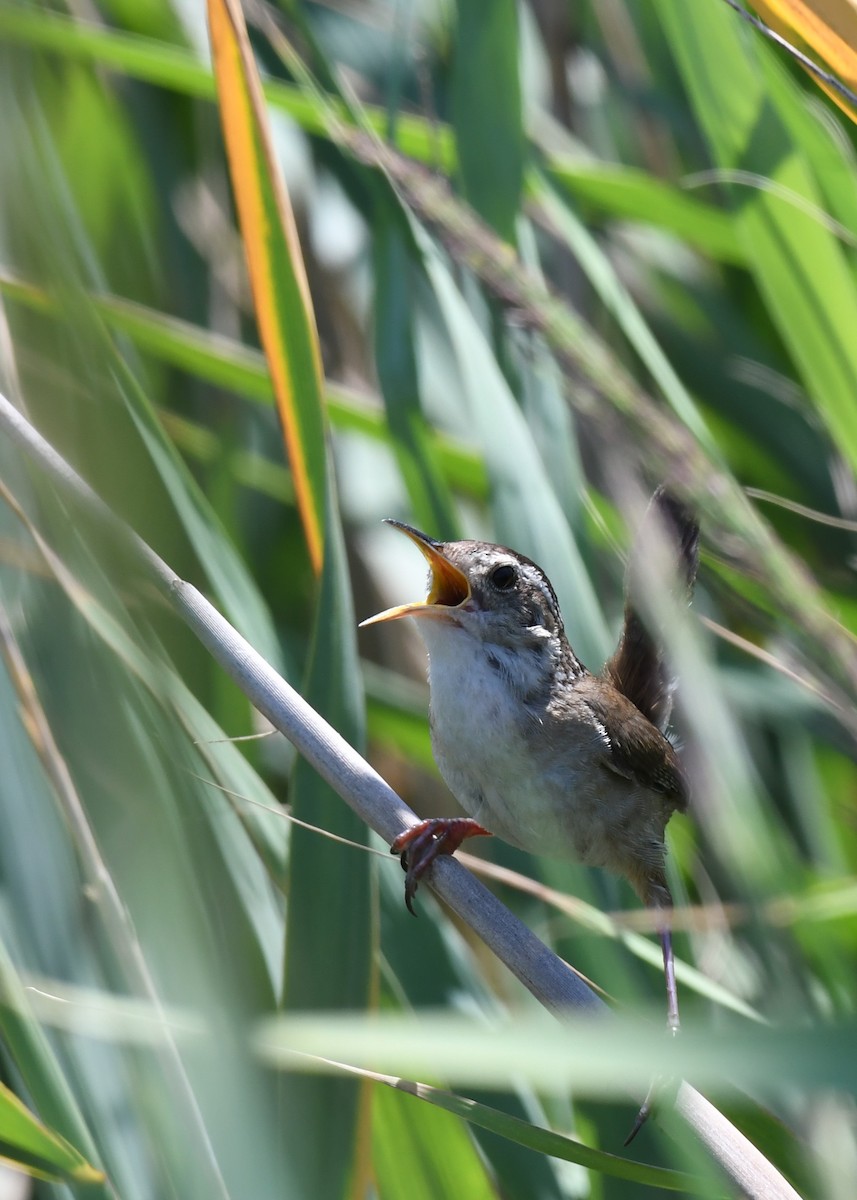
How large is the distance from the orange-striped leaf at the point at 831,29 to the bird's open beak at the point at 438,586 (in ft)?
2.74

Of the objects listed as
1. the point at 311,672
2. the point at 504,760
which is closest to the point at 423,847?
the point at 504,760

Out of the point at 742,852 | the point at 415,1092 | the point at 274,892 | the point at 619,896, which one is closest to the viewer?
the point at 415,1092

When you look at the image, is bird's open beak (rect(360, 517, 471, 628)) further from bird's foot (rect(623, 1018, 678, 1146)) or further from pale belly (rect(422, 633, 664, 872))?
bird's foot (rect(623, 1018, 678, 1146))

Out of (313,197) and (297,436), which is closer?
(297,436)

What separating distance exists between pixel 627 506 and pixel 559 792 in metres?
0.47

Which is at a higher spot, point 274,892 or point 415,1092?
point 415,1092

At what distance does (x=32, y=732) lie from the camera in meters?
1.70

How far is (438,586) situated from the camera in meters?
2.03

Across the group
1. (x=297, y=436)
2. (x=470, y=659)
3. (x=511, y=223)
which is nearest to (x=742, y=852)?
(x=470, y=659)

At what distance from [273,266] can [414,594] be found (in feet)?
4.34

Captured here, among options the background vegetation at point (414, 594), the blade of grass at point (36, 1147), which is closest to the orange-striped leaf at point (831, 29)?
the background vegetation at point (414, 594)

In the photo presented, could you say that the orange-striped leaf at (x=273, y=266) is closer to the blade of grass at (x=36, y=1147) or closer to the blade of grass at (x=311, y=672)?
the blade of grass at (x=311, y=672)

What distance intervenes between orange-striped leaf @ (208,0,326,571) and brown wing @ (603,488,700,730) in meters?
0.52

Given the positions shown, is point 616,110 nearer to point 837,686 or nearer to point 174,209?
point 174,209
